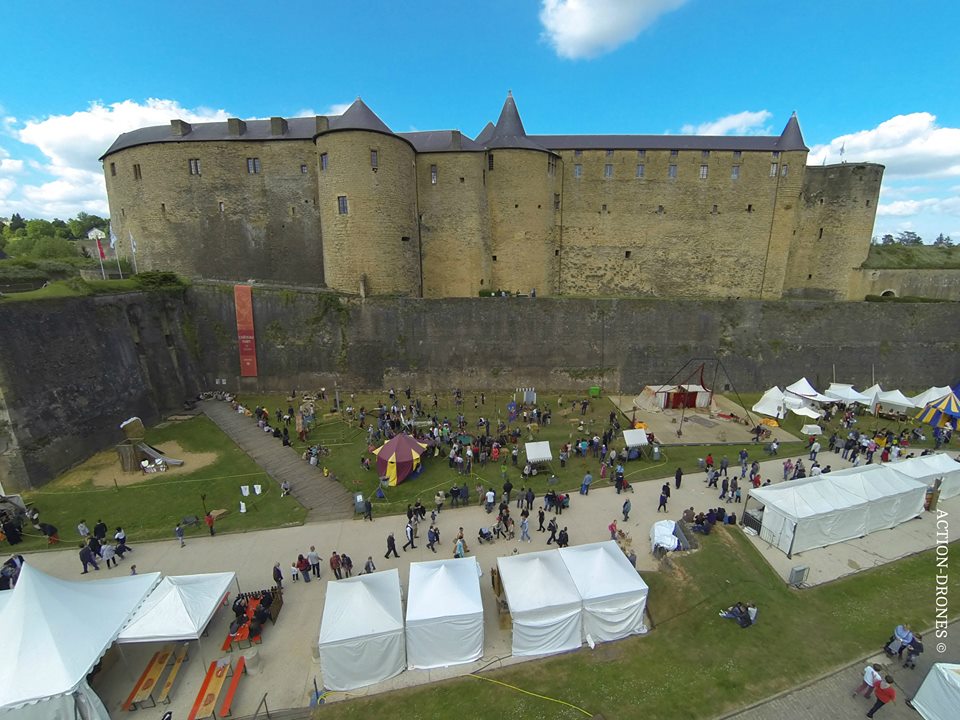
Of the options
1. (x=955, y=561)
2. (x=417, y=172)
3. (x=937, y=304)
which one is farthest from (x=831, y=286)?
(x=417, y=172)

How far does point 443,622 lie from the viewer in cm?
877

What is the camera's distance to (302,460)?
58.6 feet

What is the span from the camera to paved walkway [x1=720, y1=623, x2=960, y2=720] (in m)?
7.82

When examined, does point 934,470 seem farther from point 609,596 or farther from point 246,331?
point 246,331

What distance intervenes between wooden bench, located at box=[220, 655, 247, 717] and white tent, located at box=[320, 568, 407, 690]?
169 centimetres

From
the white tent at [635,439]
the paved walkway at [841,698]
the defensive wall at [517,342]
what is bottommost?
the paved walkway at [841,698]

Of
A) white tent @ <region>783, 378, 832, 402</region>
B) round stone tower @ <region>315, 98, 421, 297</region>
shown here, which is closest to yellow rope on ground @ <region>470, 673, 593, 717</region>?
round stone tower @ <region>315, 98, 421, 297</region>

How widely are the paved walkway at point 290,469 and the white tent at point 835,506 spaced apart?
1349cm

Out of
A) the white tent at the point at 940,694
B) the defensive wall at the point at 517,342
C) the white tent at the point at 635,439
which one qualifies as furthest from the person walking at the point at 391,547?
the defensive wall at the point at 517,342

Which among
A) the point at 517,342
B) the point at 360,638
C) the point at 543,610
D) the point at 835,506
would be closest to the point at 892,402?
the point at 835,506

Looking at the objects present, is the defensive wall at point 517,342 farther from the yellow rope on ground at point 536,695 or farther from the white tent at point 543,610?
the yellow rope on ground at point 536,695

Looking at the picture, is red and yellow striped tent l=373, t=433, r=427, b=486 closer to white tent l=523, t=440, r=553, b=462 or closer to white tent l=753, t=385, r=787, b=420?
white tent l=523, t=440, r=553, b=462

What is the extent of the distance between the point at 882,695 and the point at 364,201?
27392mm

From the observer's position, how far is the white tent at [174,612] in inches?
341
